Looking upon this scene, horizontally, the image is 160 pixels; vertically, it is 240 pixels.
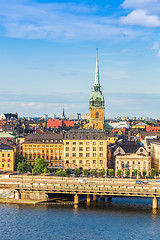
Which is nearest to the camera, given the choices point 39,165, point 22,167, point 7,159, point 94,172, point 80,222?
point 80,222

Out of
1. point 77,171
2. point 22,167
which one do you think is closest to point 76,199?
point 77,171

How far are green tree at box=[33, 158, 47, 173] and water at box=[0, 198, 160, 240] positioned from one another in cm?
3571

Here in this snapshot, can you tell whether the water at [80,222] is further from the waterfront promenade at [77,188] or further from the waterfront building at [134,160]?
the waterfront building at [134,160]

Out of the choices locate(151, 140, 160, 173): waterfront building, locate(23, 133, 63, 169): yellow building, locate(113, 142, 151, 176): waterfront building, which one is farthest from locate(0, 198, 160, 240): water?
locate(23, 133, 63, 169): yellow building

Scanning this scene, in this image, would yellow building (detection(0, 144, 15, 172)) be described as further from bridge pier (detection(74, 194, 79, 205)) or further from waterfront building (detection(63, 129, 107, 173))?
bridge pier (detection(74, 194, 79, 205))

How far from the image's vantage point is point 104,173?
142 metres

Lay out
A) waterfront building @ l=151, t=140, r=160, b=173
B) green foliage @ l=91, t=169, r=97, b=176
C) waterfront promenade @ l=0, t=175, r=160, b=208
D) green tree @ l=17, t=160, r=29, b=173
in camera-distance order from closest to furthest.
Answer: waterfront promenade @ l=0, t=175, r=160, b=208, green tree @ l=17, t=160, r=29, b=173, green foliage @ l=91, t=169, r=97, b=176, waterfront building @ l=151, t=140, r=160, b=173

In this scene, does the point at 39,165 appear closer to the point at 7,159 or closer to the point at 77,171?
the point at 7,159

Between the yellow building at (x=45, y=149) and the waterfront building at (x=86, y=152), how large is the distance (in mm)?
5683

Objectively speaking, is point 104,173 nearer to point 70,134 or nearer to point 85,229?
point 70,134

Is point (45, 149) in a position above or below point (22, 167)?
above

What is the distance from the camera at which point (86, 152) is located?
148m

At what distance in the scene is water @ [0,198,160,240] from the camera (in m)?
82.2

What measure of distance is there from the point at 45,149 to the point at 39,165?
16.2 meters
